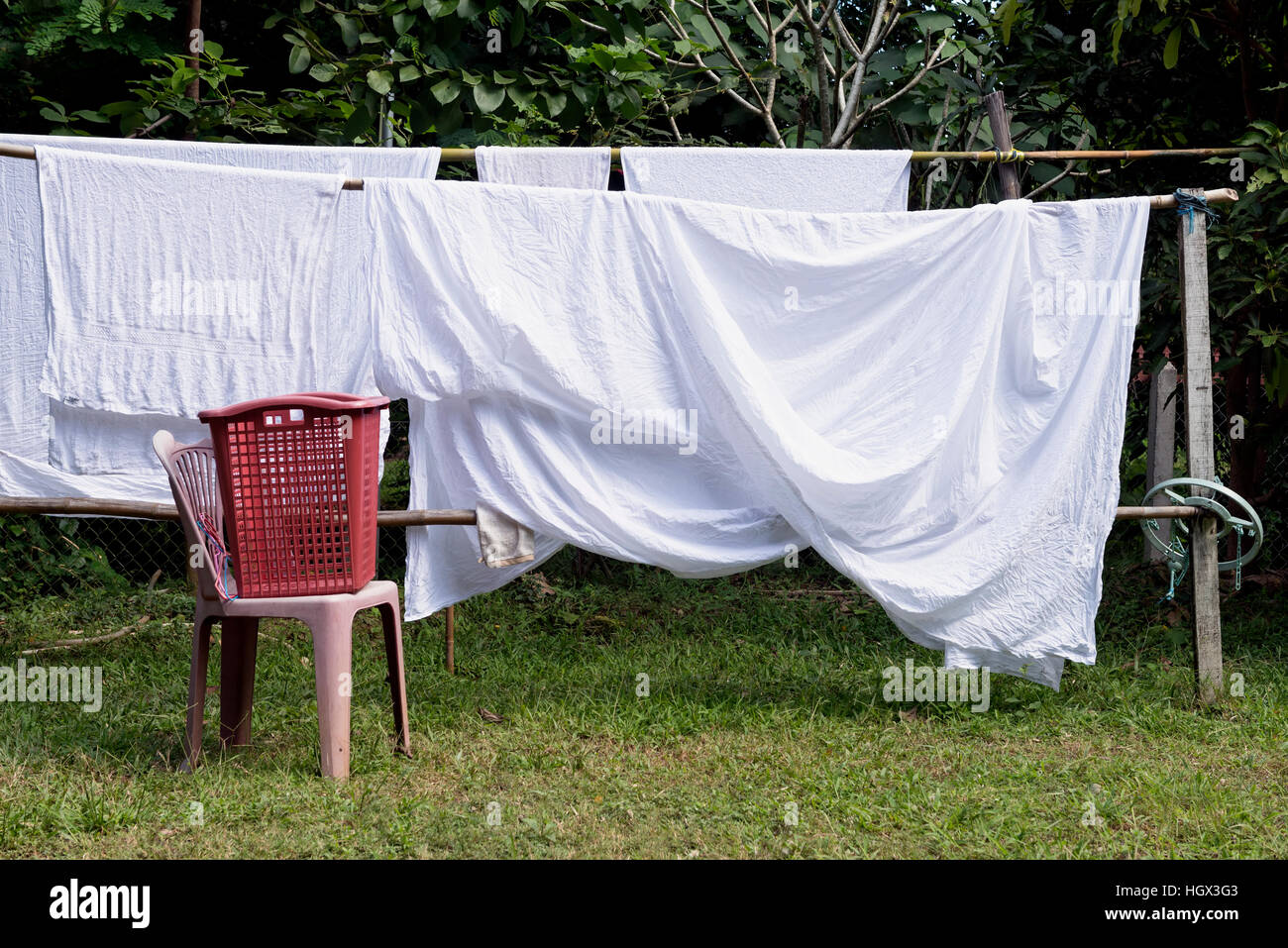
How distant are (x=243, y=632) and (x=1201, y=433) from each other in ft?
11.5

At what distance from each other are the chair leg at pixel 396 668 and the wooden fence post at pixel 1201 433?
294 cm

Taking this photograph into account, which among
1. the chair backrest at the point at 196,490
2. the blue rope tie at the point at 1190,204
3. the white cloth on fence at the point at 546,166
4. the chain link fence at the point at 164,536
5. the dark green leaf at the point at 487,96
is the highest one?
the dark green leaf at the point at 487,96

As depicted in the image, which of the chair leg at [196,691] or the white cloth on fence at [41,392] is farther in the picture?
the white cloth on fence at [41,392]

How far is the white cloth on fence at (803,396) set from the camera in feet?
13.3

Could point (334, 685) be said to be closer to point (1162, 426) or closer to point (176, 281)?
point (176, 281)

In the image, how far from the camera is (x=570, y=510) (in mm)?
4070

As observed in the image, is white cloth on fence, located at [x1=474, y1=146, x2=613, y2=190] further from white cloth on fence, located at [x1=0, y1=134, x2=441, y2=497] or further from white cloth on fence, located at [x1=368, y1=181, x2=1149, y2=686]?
white cloth on fence, located at [x1=0, y1=134, x2=441, y2=497]

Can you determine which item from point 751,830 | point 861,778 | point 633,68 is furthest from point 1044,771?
point 633,68

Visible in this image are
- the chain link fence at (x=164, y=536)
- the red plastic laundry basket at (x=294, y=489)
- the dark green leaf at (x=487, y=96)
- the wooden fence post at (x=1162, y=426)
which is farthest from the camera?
the chain link fence at (x=164, y=536)

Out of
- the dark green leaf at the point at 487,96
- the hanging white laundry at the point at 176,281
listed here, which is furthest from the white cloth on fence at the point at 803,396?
the dark green leaf at the point at 487,96

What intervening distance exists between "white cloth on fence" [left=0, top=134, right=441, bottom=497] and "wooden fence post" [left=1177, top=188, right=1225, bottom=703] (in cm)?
305

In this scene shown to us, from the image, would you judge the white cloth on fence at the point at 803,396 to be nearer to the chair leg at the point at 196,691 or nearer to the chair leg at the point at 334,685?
the chair leg at the point at 334,685

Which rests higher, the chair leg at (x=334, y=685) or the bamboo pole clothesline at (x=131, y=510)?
the bamboo pole clothesline at (x=131, y=510)

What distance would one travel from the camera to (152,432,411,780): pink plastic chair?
3379 millimetres
